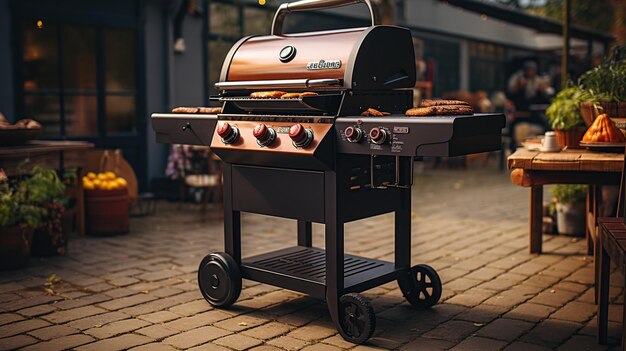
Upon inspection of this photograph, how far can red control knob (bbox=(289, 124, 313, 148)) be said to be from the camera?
3719 millimetres

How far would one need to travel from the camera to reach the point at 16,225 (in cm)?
546

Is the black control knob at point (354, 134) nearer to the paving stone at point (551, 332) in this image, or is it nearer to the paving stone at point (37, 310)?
→ the paving stone at point (551, 332)

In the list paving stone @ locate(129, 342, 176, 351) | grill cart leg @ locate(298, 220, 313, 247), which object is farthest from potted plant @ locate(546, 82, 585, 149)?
paving stone @ locate(129, 342, 176, 351)

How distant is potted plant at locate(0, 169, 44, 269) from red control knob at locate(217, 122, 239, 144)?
6.88 ft

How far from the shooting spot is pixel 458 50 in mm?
17906

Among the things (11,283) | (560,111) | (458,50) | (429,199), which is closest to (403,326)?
(560,111)

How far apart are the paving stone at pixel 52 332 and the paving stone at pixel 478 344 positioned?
6.63 feet

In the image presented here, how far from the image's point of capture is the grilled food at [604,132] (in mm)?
4535

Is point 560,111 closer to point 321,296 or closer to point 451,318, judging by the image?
point 451,318

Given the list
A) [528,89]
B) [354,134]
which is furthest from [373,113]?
[528,89]

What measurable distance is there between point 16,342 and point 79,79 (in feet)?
17.1

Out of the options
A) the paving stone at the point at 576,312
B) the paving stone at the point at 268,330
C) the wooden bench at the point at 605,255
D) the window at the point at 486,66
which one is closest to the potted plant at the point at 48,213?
the paving stone at the point at 268,330

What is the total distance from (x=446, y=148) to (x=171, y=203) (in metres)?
6.26

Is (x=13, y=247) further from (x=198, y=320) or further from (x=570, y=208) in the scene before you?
(x=570, y=208)
